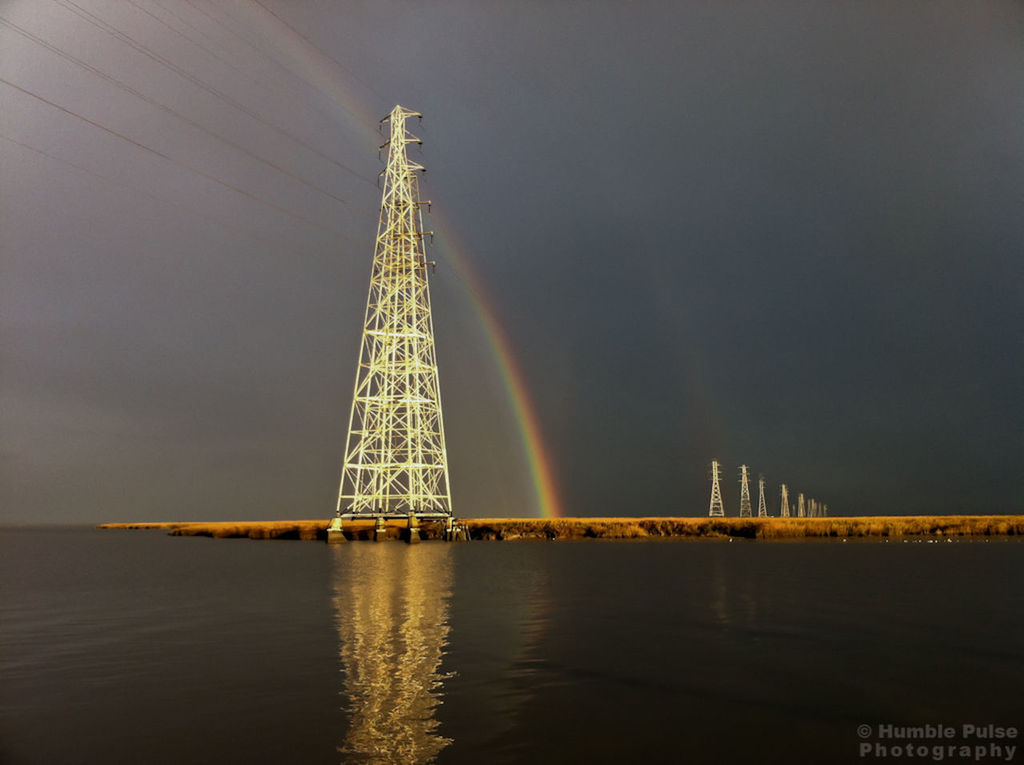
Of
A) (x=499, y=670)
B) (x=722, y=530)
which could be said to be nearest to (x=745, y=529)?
(x=722, y=530)

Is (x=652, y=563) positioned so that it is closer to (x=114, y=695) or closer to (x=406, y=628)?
(x=406, y=628)

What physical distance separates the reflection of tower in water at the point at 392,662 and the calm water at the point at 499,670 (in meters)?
0.06

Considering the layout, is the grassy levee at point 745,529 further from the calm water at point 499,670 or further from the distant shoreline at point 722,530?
the calm water at point 499,670

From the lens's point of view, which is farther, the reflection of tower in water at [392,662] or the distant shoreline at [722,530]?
the distant shoreline at [722,530]

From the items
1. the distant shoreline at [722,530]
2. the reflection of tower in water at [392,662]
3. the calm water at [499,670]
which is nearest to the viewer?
the reflection of tower in water at [392,662]

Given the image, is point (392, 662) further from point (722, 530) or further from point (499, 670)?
point (722, 530)

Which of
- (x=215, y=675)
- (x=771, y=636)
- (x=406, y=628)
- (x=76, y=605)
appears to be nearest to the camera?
(x=215, y=675)

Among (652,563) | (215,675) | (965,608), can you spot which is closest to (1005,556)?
(652,563)

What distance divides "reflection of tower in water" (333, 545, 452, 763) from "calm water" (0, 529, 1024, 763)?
60mm

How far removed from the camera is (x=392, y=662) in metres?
14.0

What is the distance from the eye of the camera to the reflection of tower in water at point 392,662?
9.20 meters

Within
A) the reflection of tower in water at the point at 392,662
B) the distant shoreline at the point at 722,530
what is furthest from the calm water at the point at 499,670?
the distant shoreline at the point at 722,530

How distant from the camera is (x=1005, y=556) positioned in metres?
45.3

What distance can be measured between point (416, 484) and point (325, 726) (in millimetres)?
48568
